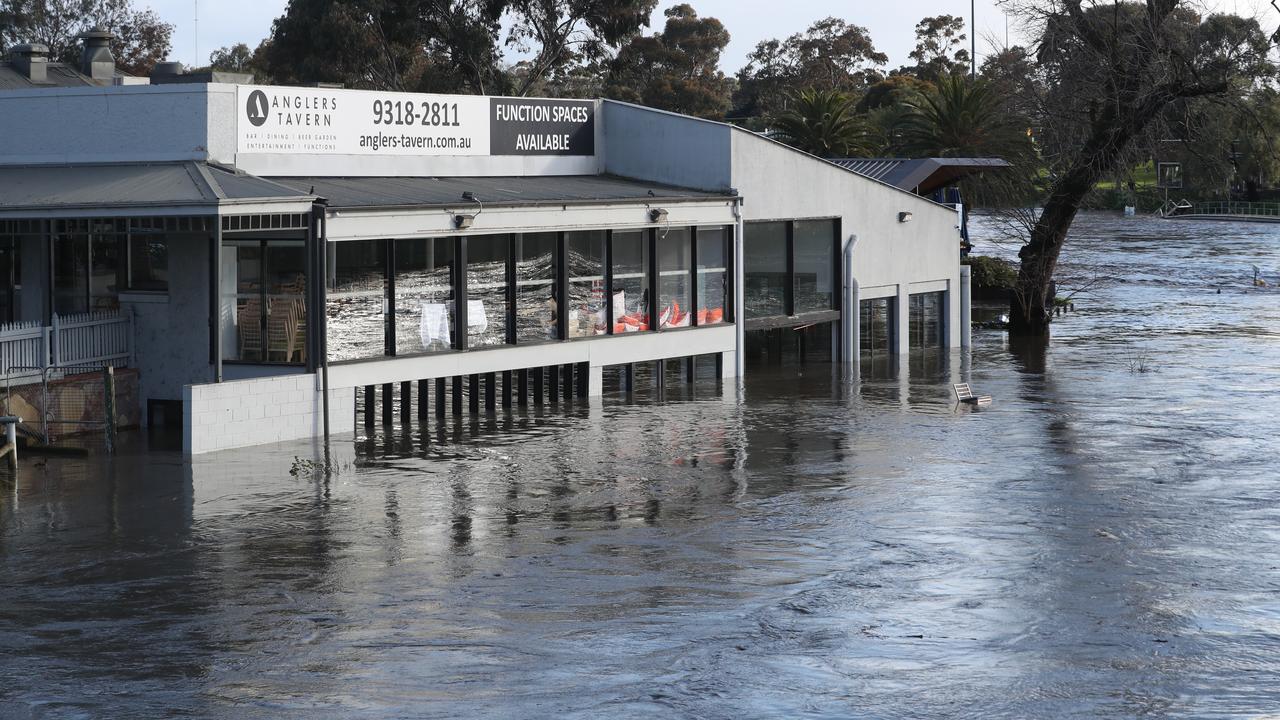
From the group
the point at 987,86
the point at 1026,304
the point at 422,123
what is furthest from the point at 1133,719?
the point at 987,86

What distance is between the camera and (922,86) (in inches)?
4545

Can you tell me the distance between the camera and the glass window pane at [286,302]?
24.6 m

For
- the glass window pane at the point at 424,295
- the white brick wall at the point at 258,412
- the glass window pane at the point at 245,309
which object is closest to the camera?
the white brick wall at the point at 258,412

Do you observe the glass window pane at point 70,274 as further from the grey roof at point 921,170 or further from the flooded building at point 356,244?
the grey roof at point 921,170

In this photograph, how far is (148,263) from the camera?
25234 millimetres

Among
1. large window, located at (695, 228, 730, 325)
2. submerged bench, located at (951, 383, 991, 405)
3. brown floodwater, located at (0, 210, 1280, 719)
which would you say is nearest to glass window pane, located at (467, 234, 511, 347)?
brown floodwater, located at (0, 210, 1280, 719)

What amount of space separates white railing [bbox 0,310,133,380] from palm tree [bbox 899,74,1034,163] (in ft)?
149

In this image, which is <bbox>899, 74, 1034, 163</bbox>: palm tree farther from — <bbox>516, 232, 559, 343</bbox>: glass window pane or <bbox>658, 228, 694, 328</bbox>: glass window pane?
Result: <bbox>516, 232, 559, 343</bbox>: glass window pane

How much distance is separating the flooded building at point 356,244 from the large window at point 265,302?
0.11 feet

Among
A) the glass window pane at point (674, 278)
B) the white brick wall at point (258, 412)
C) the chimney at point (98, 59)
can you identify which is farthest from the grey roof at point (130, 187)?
the chimney at point (98, 59)

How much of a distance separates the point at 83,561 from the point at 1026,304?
115ft

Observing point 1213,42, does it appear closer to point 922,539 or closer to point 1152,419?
point 1152,419

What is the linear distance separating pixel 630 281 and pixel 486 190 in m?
3.63

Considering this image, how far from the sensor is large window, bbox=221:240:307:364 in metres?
24.6
